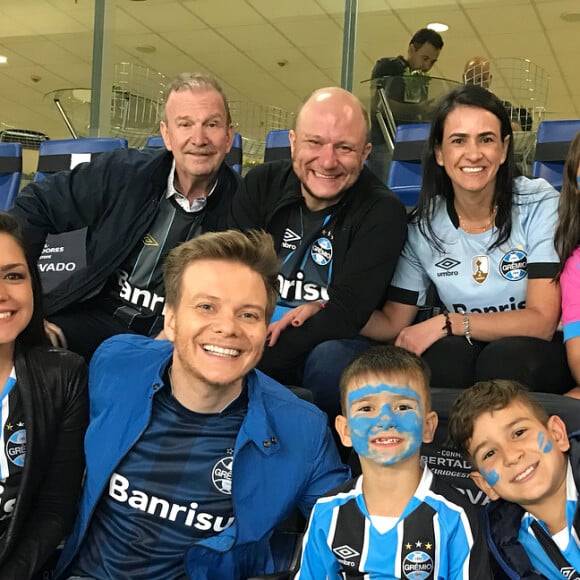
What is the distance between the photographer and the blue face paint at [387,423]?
138 centimetres

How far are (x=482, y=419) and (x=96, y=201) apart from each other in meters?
1.34

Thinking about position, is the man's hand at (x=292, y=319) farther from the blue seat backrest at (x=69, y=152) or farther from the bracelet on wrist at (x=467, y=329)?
the blue seat backrest at (x=69, y=152)

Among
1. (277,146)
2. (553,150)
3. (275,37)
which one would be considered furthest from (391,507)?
(275,37)

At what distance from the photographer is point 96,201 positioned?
229 centimetres

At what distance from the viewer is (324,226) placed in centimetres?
204

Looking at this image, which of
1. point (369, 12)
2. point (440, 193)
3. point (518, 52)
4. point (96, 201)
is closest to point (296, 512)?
point (440, 193)

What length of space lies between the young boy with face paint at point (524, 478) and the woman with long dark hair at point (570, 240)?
0.38 metres

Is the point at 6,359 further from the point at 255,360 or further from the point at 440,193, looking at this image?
the point at 440,193

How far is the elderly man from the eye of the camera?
221 centimetres

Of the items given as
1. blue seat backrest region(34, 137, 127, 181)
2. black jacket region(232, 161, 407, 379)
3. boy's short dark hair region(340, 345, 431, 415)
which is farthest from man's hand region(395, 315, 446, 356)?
blue seat backrest region(34, 137, 127, 181)

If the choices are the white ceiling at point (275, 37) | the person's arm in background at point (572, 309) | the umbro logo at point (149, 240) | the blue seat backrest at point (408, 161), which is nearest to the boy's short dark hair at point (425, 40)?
the white ceiling at point (275, 37)

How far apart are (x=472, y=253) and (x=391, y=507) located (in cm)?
81

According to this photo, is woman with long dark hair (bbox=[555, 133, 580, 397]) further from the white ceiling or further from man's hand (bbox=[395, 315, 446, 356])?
the white ceiling

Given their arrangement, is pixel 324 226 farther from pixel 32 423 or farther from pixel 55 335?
pixel 32 423
